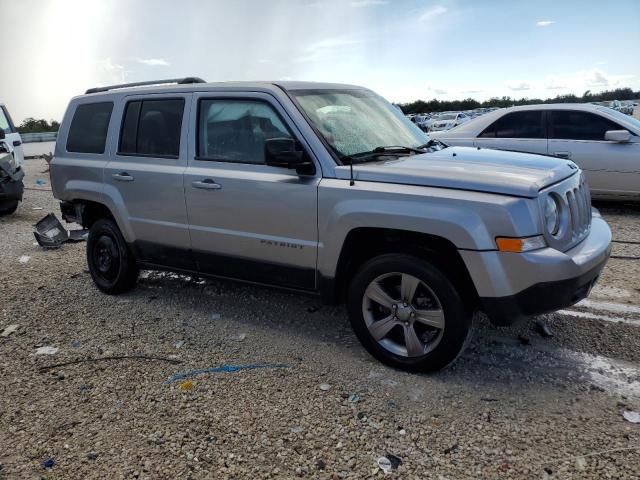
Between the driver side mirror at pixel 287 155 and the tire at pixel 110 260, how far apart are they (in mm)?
2133

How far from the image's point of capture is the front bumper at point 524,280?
318 centimetres

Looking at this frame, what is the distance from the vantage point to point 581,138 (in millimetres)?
8133

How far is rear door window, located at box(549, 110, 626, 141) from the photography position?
26.5 ft

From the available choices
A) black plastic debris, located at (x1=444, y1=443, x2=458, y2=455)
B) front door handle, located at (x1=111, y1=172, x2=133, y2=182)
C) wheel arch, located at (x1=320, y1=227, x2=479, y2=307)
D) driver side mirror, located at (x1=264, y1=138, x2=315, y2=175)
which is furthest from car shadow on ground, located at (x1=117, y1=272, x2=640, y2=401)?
front door handle, located at (x1=111, y1=172, x2=133, y2=182)

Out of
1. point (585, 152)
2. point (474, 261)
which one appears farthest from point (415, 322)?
point (585, 152)

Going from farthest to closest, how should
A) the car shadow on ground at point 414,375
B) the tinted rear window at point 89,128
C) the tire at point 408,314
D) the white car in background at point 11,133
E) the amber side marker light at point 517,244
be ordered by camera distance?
the white car in background at point 11,133 < the tinted rear window at point 89,128 < the car shadow on ground at point 414,375 < the tire at point 408,314 < the amber side marker light at point 517,244

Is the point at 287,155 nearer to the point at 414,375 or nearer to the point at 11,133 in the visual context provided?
the point at 414,375

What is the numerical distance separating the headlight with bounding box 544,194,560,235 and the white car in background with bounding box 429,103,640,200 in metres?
4.98

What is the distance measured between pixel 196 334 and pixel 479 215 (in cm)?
246

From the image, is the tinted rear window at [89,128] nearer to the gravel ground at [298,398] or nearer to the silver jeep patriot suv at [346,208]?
the silver jeep patriot suv at [346,208]

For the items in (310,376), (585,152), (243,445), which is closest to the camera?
(243,445)

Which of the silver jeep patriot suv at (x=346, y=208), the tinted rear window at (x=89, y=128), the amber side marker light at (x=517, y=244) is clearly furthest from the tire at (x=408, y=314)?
the tinted rear window at (x=89, y=128)

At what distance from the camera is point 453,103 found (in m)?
65.6

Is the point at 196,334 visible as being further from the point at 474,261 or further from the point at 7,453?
the point at 474,261
